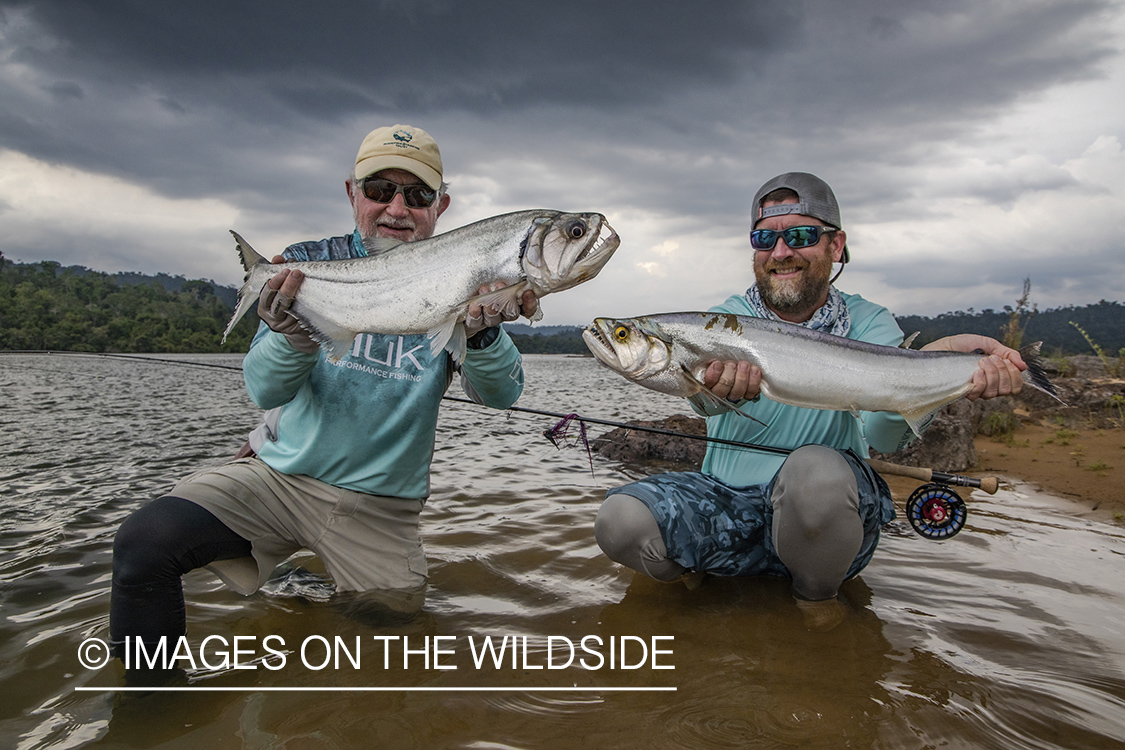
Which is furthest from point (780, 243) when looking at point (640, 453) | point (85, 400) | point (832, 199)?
point (85, 400)

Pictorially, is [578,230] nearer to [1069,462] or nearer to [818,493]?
[818,493]

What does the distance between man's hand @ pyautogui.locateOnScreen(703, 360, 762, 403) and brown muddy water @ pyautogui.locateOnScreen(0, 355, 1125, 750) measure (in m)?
1.22

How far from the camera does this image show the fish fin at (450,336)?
10.1 ft

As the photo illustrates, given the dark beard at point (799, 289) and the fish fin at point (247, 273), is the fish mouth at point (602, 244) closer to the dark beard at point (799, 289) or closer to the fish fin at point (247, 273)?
the dark beard at point (799, 289)

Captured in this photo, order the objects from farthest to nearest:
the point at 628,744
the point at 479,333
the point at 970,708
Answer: the point at 479,333 < the point at 970,708 < the point at 628,744

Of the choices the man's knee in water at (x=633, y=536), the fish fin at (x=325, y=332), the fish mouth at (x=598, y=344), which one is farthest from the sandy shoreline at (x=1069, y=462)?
the fish fin at (x=325, y=332)

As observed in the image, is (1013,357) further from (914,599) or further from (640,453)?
(640,453)

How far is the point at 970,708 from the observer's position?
2521 mm

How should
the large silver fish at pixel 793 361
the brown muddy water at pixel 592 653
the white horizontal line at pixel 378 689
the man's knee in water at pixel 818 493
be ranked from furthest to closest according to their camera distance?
the large silver fish at pixel 793 361 < the man's knee in water at pixel 818 493 < the white horizontal line at pixel 378 689 < the brown muddy water at pixel 592 653

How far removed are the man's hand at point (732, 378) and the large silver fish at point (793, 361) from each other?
0.16 feet

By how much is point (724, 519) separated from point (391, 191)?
8.87 feet

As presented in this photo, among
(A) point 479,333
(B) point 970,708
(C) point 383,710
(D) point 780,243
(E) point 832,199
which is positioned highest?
(E) point 832,199

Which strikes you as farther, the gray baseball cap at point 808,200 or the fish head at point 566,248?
the gray baseball cap at point 808,200

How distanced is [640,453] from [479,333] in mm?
5527
